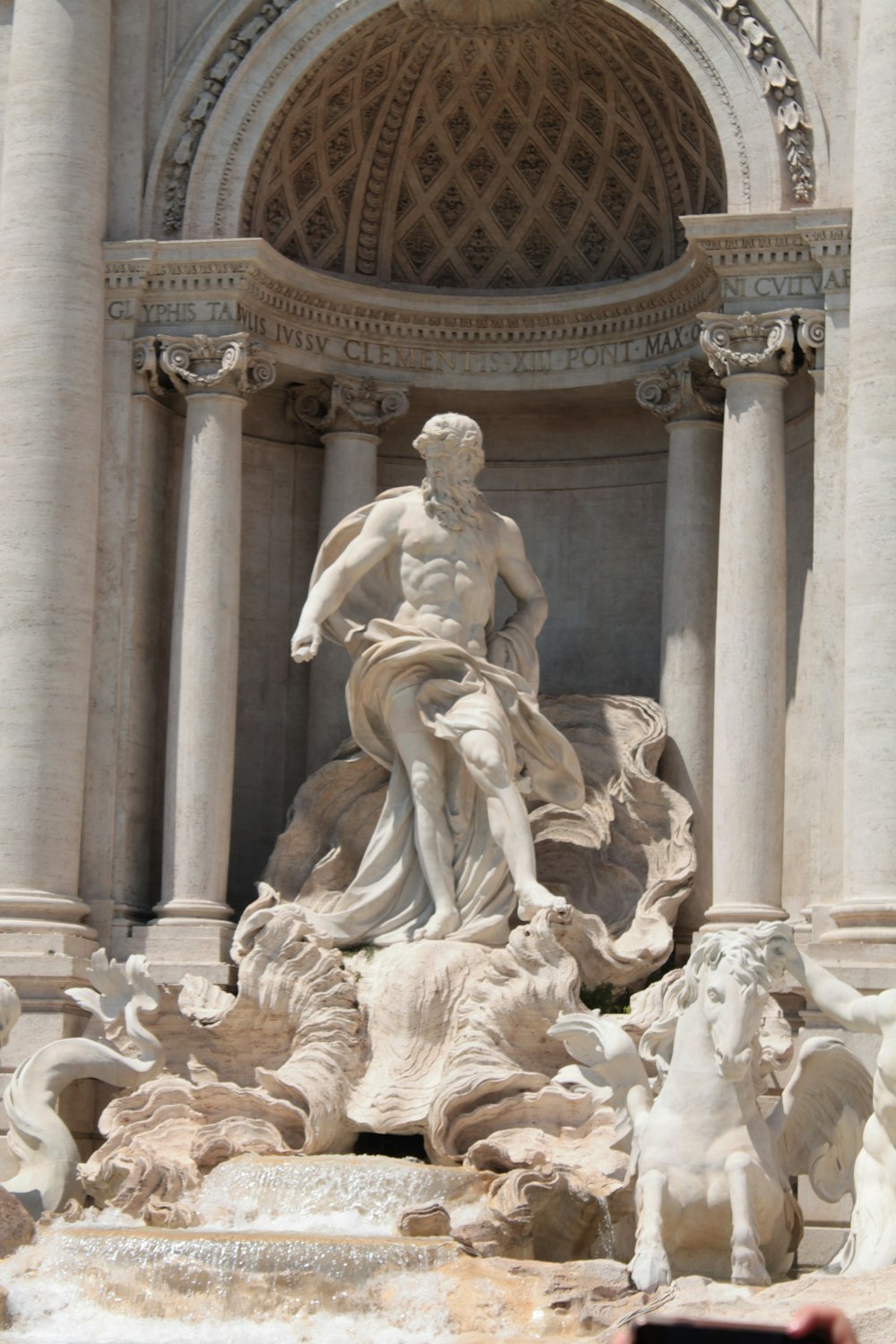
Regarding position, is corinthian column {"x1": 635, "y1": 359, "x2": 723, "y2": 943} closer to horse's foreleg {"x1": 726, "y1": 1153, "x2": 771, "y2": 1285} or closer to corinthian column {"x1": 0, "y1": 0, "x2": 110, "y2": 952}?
corinthian column {"x1": 0, "y1": 0, "x2": 110, "y2": 952}

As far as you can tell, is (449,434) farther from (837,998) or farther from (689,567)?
(837,998)

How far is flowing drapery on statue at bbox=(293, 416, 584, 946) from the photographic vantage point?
51.5 feet

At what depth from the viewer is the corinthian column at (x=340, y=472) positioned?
1784cm

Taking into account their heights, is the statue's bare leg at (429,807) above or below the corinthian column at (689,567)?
below

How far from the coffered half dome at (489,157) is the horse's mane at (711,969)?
7.36 metres

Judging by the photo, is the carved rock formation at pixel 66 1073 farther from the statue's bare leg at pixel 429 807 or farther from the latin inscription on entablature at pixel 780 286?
the latin inscription on entablature at pixel 780 286

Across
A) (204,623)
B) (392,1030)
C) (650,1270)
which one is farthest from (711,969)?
(204,623)

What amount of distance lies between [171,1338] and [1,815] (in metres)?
5.61

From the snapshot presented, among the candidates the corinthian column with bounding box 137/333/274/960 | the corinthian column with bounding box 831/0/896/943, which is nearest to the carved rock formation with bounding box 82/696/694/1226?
the corinthian column with bounding box 137/333/274/960

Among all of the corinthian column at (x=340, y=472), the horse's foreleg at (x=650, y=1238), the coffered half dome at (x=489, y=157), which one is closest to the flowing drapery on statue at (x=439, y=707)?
the corinthian column at (x=340, y=472)

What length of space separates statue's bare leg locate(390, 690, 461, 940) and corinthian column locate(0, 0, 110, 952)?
7.56ft

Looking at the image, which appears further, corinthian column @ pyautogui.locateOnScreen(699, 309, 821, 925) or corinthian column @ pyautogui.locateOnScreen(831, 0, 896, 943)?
corinthian column @ pyautogui.locateOnScreen(699, 309, 821, 925)

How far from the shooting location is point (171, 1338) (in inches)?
441

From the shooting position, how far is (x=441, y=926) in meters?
15.6
